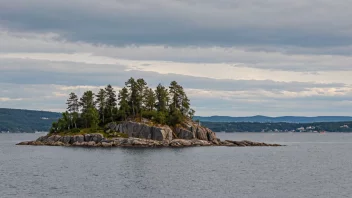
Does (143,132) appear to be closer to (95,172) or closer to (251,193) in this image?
→ (95,172)

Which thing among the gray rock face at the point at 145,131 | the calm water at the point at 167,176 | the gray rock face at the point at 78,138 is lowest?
the calm water at the point at 167,176

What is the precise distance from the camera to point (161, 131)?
634 feet

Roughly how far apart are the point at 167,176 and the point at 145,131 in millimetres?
83901

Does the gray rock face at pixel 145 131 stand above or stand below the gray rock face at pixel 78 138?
above

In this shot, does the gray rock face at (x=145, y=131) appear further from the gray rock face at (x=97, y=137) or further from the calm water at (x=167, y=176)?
the calm water at (x=167, y=176)

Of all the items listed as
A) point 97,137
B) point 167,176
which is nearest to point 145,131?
point 97,137

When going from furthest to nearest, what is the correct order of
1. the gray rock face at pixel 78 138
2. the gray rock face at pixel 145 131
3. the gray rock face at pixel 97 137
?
the gray rock face at pixel 78 138
the gray rock face at pixel 97 137
the gray rock face at pixel 145 131

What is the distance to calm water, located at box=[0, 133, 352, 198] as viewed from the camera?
8975cm

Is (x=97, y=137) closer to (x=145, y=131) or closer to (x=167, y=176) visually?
(x=145, y=131)

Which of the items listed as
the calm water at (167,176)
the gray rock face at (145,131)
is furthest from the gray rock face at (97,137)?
the calm water at (167,176)

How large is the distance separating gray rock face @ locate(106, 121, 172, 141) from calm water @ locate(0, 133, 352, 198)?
27634 mm

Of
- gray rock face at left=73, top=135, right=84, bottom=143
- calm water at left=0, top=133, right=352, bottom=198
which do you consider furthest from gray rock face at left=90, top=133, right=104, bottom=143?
calm water at left=0, top=133, right=352, bottom=198

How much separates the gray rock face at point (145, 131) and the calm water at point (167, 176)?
27634mm

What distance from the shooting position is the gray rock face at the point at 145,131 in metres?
194
